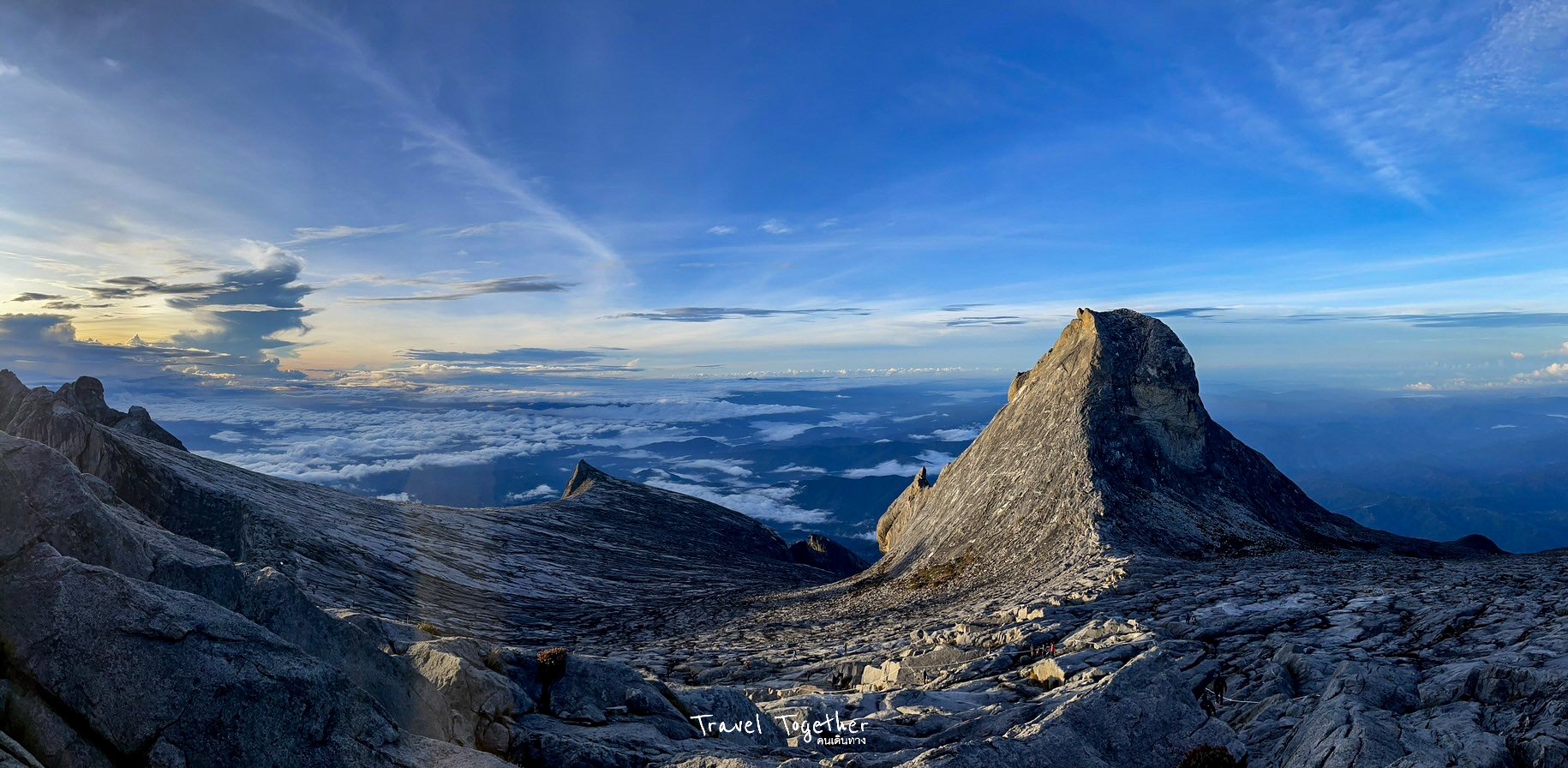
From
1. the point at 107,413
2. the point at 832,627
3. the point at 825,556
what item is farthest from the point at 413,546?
the point at 825,556

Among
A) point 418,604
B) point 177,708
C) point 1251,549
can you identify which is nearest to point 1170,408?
point 1251,549

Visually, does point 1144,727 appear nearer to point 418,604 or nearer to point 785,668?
point 785,668

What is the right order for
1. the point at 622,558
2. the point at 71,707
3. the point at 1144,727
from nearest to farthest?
the point at 71,707
the point at 1144,727
the point at 622,558

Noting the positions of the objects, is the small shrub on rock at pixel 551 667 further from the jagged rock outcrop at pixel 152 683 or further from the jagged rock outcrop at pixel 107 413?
the jagged rock outcrop at pixel 107 413

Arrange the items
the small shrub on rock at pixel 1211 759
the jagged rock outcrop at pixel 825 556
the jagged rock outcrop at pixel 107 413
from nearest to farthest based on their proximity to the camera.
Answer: the small shrub on rock at pixel 1211 759, the jagged rock outcrop at pixel 107 413, the jagged rock outcrop at pixel 825 556

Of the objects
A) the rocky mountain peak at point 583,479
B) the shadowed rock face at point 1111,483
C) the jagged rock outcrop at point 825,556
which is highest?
the shadowed rock face at point 1111,483

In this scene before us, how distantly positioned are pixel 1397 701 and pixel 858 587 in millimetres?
44076

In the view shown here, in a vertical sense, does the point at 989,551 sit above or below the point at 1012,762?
below

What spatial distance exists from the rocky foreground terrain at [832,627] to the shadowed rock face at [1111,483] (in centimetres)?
32

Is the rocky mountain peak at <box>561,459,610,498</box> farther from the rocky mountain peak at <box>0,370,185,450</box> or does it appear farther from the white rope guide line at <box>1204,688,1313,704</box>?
the white rope guide line at <box>1204,688,1313,704</box>

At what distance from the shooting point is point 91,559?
15.8 m

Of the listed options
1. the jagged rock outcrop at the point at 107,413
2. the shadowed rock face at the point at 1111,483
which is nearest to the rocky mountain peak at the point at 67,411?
the jagged rock outcrop at the point at 107,413

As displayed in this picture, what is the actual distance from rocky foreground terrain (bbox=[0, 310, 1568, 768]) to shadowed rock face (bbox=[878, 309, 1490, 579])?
0.32 m

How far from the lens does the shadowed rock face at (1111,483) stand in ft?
180
